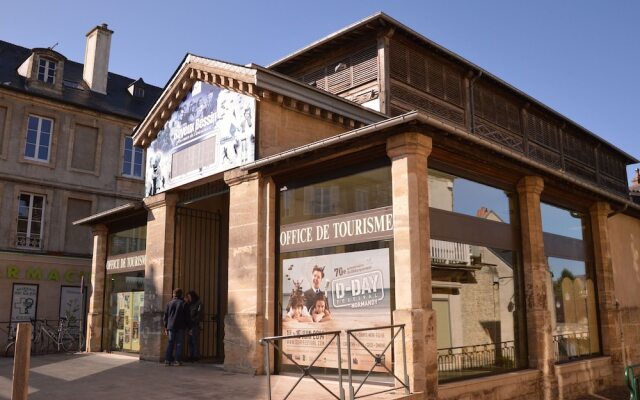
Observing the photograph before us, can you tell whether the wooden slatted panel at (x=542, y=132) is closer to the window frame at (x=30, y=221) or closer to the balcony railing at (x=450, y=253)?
the balcony railing at (x=450, y=253)

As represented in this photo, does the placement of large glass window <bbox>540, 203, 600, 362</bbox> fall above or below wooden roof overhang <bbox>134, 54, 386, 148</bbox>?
below

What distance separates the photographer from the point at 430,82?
15.3 metres

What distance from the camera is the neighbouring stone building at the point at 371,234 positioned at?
8.30m

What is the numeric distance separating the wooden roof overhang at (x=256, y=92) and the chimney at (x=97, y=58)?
39.8ft

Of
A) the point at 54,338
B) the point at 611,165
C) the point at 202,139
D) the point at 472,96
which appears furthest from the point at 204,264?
the point at 611,165

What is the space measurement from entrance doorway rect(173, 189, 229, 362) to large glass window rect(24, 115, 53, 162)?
1049cm

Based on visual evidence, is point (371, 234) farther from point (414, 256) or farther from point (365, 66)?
point (365, 66)

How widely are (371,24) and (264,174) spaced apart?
229 inches

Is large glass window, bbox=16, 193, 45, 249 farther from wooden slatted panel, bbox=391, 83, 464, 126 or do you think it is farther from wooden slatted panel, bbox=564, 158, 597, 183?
wooden slatted panel, bbox=564, 158, 597, 183

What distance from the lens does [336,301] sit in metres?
8.84

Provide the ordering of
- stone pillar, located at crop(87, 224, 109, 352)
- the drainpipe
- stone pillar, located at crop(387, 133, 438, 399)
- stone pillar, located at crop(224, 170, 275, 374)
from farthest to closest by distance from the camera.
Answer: the drainpipe → stone pillar, located at crop(87, 224, 109, 352) → stone pillar, located at crop(224, 170, 275, 374) → stone pillar, located at crop(387, 133, 438, 399)

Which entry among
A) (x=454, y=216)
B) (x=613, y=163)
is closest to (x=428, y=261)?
(x=454, y=216)

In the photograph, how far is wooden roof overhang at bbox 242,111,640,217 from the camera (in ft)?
26.7

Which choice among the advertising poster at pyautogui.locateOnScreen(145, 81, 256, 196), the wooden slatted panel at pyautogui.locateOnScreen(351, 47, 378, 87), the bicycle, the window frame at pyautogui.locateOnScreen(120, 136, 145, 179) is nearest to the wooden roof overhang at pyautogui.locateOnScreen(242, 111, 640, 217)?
the advertising poster at pyautogui.locateOnScreen(145, 81, 256, 196)
